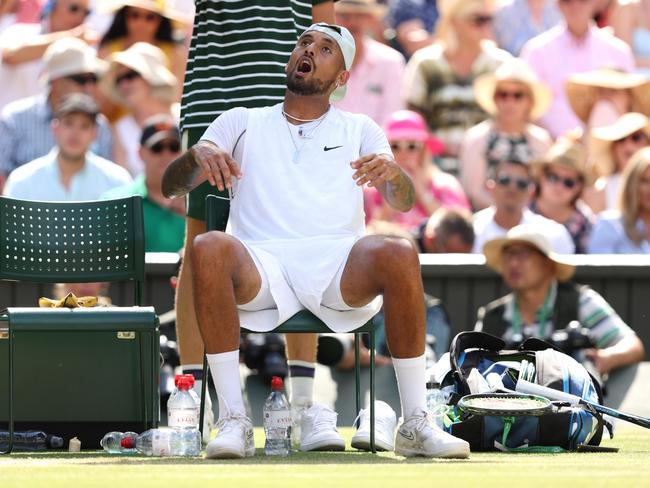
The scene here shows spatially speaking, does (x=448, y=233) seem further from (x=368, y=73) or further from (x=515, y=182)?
(x=368, y=73)

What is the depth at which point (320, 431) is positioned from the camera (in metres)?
6.51

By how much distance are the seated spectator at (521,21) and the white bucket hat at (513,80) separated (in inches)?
45.7

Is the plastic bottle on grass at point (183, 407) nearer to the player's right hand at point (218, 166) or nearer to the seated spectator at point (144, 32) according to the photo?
the player's right hand at point (218, 166)

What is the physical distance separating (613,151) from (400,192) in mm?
5841

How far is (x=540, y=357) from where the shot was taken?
23.8ft

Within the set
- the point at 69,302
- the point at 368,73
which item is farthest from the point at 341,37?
the point at 368,73

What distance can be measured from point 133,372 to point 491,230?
4.88 m

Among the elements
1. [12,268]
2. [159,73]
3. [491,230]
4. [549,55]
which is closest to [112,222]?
[12,268]

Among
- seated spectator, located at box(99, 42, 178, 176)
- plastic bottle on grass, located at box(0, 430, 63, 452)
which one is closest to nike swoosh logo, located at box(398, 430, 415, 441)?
plastic bottle on grass, located at box(0, 430, 63, 452)

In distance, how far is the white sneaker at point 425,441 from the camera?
19.9 feet

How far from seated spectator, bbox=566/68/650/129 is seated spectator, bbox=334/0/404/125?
130cm

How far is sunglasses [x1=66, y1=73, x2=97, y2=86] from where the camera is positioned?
470 inches

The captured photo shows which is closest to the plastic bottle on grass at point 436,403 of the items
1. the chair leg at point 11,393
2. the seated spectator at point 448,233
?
the chair leg at point 11,393

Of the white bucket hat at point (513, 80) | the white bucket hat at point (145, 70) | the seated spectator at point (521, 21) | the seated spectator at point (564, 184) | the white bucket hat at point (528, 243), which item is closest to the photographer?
the white bucket hat at point (528, 243)
